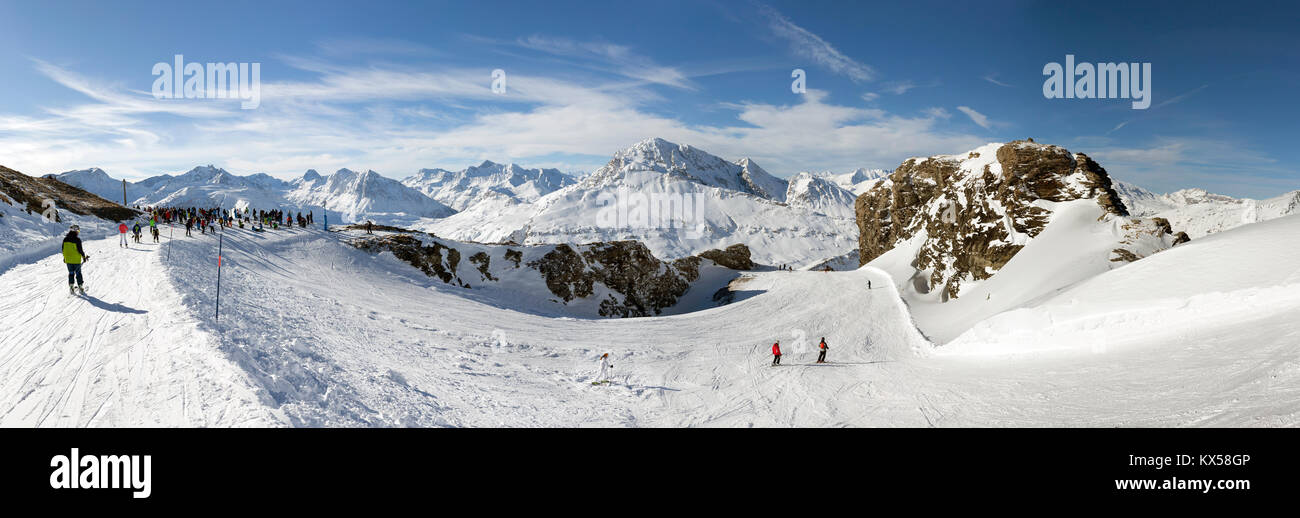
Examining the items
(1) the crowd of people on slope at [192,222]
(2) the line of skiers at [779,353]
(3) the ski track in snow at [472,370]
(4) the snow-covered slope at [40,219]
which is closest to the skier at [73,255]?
(3) the ski track in snow at [472,370]

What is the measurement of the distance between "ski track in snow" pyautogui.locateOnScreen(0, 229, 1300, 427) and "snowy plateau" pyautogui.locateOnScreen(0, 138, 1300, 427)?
0.32ft

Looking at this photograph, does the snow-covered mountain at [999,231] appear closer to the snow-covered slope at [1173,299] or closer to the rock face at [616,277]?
the snow-covered slope at [1173,299]

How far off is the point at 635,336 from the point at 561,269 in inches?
932

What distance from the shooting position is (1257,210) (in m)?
42.4

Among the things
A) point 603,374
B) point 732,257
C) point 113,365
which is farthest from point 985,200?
point 113,365

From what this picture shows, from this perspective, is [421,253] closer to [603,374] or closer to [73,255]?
[73,255]

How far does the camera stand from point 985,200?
50844mm

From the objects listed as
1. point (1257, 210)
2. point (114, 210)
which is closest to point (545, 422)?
point (114, 210)

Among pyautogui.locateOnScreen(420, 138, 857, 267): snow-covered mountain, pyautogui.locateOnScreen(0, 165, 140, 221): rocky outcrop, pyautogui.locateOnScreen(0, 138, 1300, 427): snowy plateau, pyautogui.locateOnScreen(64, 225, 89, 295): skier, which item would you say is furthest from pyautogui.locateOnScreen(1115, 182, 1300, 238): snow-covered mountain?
pyautogui.locateOnScreen(0, 165, 140, 221): rocky outcrop

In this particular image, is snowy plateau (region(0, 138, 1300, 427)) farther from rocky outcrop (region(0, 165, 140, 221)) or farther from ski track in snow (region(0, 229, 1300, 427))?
rocky outcrop (region(0, 165, 140, 221))
